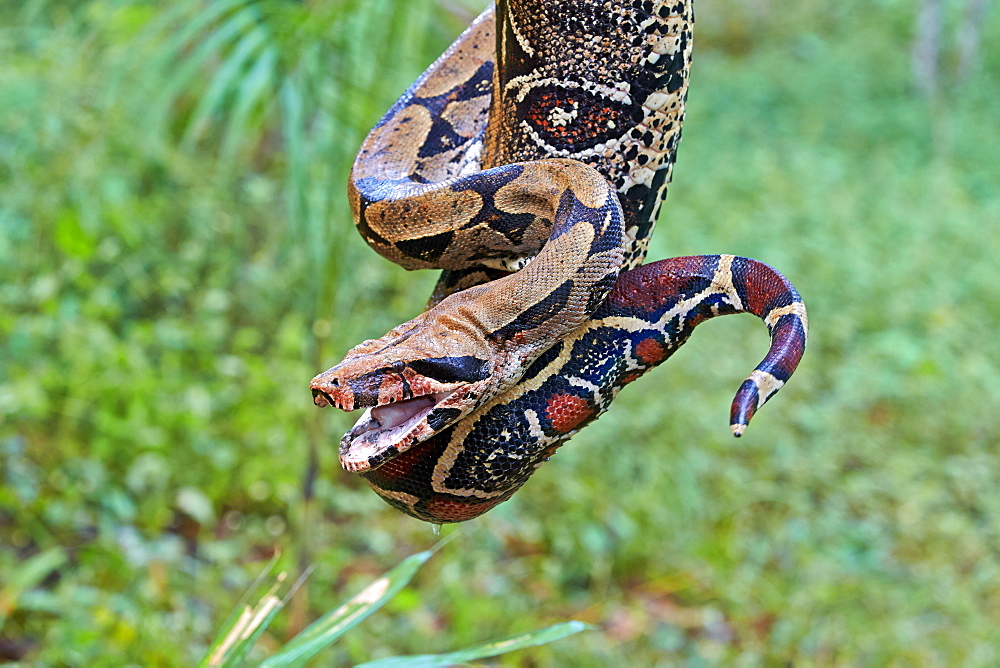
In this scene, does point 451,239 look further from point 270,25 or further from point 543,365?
point 270,25

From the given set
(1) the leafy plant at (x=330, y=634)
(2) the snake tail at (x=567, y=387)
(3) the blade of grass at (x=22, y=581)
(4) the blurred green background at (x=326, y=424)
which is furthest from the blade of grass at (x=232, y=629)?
(3) the blade of grass at (x=22, y=581)

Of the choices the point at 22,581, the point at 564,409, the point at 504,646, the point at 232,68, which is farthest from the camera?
the point at 22,581

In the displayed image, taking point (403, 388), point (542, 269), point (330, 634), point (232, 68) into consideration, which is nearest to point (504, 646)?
point (330, 634)

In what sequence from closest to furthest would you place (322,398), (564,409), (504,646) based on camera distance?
(322,398), (564,409), (504,646)

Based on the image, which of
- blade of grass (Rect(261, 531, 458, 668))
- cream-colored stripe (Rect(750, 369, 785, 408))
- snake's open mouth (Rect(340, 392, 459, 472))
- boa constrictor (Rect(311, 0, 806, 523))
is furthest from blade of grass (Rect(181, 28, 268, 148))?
cream-colored stripe (Rect(750, 369, 785, 408))

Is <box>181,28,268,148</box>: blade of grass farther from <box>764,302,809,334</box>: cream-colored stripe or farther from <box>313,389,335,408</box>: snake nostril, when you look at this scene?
<box>764,302,809,334</box>: cream-colored stripe

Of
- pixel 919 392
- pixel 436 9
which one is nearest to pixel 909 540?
pixel 919 392

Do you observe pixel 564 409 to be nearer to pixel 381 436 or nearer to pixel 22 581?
pixel 381 436
